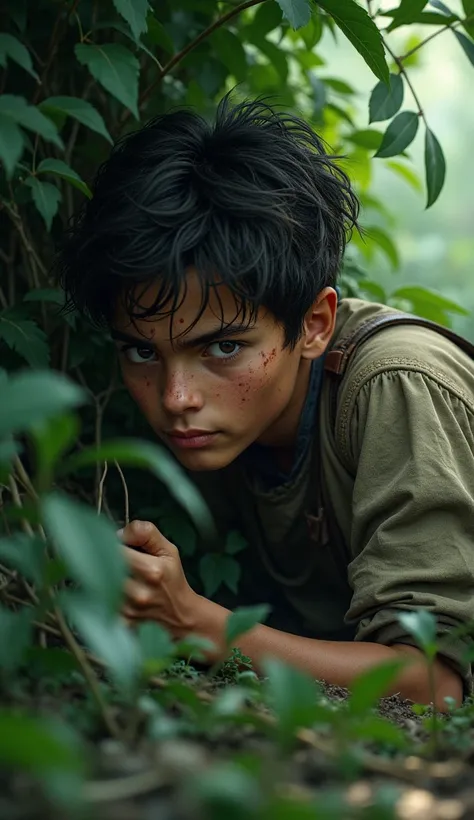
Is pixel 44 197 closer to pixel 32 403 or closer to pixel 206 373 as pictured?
pixel 206 373

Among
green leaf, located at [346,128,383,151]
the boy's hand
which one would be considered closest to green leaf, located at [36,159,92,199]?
the boy's hand

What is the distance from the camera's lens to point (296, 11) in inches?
58.6

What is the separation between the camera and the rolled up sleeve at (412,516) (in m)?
1.59

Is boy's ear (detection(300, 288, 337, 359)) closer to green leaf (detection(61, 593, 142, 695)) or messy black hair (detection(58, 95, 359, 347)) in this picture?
messy black hair (detection(58, 95, 359, 347))

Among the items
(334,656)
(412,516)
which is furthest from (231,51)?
(334,656)

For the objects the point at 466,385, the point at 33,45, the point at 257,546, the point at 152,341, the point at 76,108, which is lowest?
the point at 257,546

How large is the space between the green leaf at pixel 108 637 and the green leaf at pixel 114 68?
0.99 meters

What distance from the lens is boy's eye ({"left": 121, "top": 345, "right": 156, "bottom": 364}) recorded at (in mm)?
1702

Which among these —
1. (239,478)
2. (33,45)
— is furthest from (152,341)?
(33,45)

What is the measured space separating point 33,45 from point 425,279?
3.50 metres

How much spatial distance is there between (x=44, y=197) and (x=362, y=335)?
0.66m

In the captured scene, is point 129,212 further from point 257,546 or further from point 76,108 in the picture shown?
point 257,546

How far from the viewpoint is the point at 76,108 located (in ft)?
4.74

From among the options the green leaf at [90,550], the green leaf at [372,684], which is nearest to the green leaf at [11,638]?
Result: the green leaf at [90,550]
